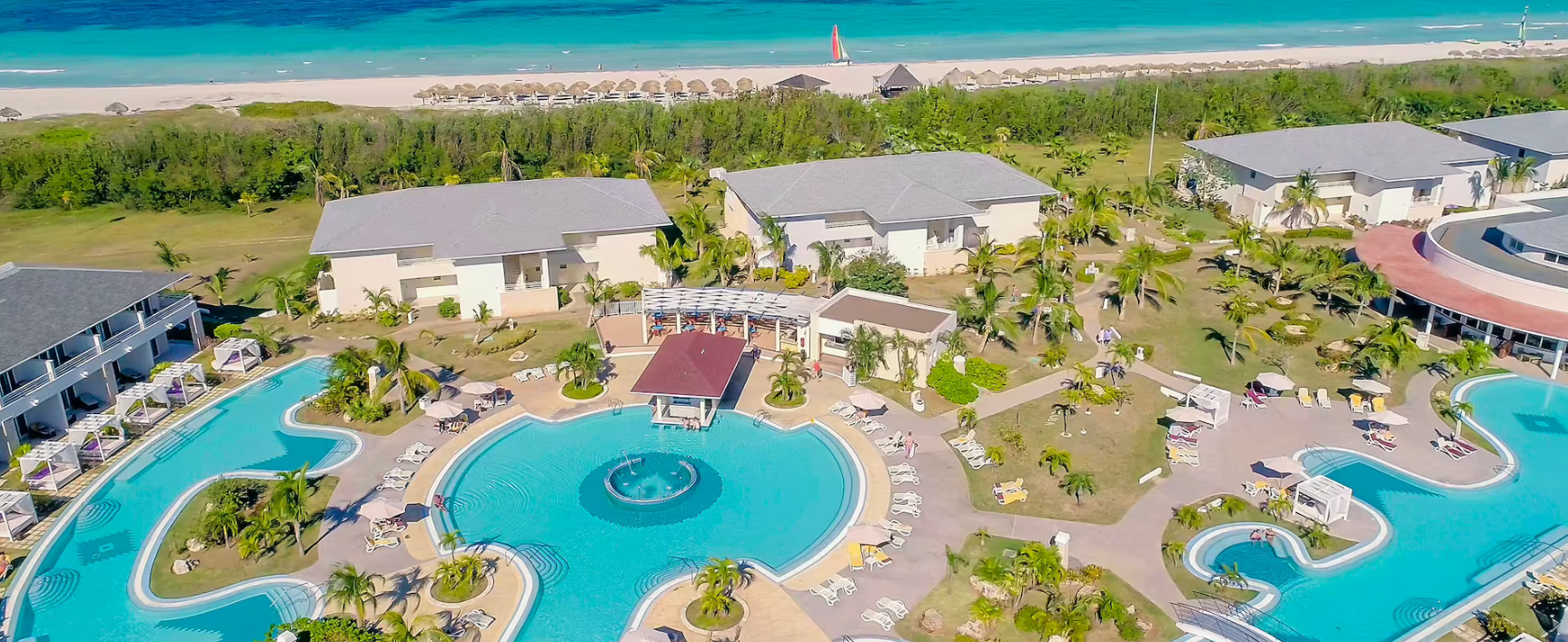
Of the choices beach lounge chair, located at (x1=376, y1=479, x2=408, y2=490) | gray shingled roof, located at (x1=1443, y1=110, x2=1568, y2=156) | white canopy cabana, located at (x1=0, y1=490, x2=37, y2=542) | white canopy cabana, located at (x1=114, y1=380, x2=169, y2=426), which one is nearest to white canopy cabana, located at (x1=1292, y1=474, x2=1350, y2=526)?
beach lounge chair, located at (x1=376, y1=479, x2=408, y2=490)

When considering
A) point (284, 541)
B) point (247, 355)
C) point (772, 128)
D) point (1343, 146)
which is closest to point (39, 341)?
point (247, 355)

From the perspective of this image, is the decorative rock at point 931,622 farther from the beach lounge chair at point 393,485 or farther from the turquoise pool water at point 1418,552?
the beach lounge chair at point 393,485

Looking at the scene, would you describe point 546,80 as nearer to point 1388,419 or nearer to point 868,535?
point 868,535

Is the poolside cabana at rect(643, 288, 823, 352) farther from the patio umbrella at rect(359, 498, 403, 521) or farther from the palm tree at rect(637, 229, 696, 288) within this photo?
the patio umbrella at rect(359, 498, 403, 521)

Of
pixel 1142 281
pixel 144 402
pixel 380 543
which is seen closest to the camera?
pixel 380 543

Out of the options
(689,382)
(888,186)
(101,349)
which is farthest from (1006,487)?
(101,349)

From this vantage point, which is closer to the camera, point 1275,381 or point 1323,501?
point 1323,501
